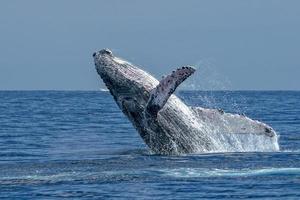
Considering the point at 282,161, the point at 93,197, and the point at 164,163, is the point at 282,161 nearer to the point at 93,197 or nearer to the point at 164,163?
the point at 164,163

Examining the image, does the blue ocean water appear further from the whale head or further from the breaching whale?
the whale head

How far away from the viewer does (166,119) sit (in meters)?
27.9

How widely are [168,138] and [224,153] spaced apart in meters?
1.51

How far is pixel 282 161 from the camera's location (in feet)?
83.4

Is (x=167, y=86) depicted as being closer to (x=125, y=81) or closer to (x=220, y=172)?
(x=125, y=81)

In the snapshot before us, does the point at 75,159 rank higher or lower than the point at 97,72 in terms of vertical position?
lower

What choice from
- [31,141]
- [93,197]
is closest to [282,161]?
[93,197]

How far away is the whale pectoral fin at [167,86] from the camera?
25609mm

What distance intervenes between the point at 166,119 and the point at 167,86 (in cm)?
237

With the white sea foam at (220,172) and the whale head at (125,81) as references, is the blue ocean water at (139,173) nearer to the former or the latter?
Result: the white sea foam at (220,172)

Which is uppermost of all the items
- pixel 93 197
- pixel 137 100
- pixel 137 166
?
pixel 137 100

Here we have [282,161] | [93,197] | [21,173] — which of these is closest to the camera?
[93,197]

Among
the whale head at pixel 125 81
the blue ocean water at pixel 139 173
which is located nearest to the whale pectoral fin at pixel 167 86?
the blue ocean water at pixel 139 173

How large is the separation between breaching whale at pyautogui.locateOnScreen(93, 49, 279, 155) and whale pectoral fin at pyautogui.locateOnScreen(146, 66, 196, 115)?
816mm
